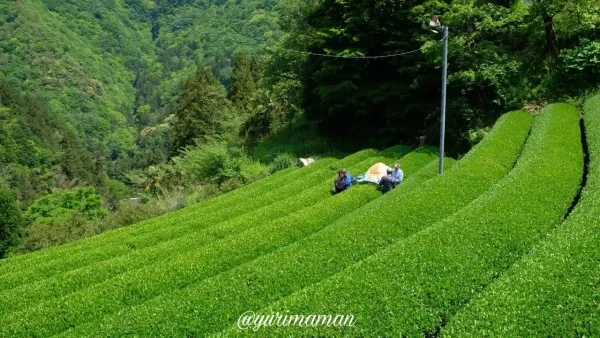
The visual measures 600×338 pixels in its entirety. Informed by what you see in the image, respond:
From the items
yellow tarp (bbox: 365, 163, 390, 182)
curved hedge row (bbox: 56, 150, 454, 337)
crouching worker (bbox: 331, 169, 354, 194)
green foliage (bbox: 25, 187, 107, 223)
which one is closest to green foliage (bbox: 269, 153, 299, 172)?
yellow tarp (bbox: 365, 163, 390, 182)

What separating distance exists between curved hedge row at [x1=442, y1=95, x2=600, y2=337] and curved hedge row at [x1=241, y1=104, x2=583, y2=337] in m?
0.70

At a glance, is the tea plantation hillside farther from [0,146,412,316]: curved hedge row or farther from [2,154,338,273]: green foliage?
[2,154,338,273]: green foliage

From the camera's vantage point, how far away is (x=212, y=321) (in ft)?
27.6

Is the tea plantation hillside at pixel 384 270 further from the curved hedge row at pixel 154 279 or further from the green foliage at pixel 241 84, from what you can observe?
the green foliage at pixel 241 84

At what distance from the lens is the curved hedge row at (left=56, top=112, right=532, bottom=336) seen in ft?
27.1

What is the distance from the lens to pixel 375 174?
19.4m

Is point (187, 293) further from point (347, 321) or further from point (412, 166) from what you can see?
point (412, 166)

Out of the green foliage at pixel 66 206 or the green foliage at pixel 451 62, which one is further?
the green foliage at pixel 66 206

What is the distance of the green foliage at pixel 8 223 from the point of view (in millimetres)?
43844

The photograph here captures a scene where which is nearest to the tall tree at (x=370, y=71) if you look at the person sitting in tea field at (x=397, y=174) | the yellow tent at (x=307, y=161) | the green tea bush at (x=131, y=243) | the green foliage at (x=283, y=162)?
the yellow tent at (x=307, y=161)

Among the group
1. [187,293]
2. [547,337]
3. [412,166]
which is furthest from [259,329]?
[412,166]

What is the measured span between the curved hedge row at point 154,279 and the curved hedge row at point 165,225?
14.1 ft

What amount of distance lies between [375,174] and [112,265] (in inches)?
421

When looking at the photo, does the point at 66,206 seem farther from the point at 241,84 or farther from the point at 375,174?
the point at 375,174
